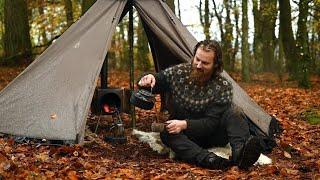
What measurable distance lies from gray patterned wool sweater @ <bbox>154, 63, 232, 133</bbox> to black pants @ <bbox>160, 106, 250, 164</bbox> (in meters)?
0.11

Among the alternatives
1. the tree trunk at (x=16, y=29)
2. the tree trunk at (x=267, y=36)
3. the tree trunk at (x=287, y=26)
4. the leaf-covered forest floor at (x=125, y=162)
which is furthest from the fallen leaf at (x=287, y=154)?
the tree trunk at (x=267, y=36)

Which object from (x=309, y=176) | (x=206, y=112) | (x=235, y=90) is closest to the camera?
(x=309, y=176)

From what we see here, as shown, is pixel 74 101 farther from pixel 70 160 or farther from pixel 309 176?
pixel 309 176

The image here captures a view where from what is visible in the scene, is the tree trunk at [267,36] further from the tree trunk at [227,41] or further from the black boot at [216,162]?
the black boot at [216,162]

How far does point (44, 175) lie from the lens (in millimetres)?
3467

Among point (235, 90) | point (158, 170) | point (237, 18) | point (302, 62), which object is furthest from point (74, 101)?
point (237, 18)

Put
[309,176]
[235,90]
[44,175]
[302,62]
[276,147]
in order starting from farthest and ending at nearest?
[302,62] < [235,90] < [276,147] < [309,176] < [44,175]

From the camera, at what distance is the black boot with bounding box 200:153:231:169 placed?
4062mm

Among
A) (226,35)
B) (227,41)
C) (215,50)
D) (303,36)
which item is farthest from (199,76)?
(227,41)

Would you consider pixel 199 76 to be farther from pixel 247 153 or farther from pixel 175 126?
pixel 247 153

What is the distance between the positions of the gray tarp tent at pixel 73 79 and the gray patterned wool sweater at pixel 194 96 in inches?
31.0

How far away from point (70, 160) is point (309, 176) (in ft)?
6.74

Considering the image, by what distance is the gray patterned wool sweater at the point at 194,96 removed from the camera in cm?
437

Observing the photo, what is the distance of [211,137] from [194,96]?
0.45 meters
